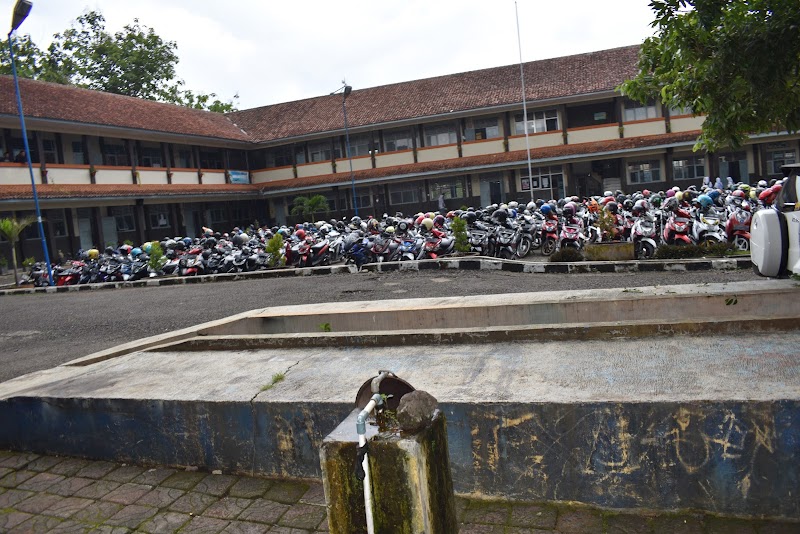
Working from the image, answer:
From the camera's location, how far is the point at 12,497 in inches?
158

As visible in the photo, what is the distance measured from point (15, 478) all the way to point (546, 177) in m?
27.5

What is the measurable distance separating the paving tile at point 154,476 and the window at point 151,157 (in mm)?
25812

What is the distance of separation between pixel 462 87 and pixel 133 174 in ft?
50.9

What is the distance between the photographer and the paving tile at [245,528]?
11.1 ft

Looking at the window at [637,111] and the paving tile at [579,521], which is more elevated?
the window at [637,111]

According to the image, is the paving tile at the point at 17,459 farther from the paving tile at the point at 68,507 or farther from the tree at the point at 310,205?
the tree at the point at 310,205

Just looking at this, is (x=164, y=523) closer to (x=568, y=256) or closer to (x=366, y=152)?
(x=568, y=256)

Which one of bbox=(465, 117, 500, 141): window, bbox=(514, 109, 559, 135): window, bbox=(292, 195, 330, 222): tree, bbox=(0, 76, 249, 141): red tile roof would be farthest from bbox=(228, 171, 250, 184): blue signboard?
bbox=(514, 109, 559, 135): window

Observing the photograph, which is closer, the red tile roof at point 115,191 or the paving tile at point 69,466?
the paving tile at point 69,466

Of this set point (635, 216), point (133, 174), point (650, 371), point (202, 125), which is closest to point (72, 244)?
point (133, 174)

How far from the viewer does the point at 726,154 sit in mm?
27734

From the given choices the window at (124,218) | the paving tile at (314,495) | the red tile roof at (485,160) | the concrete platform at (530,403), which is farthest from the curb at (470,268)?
the red tile roof at (485,160)

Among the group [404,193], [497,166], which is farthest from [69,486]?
[404,193]

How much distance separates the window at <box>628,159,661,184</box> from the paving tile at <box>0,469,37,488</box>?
91.8 ft
